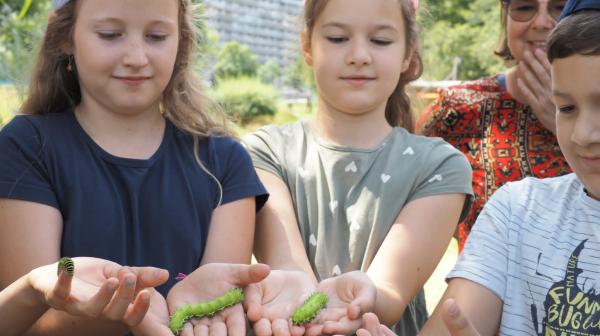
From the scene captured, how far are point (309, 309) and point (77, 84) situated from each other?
1311 mm

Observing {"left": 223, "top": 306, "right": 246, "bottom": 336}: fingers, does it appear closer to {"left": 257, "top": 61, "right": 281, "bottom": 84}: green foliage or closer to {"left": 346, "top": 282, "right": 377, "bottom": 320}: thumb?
{"left": 346, "top": 282, "right": 377, "bottom": 320}: thumb

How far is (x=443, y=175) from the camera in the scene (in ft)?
9.31

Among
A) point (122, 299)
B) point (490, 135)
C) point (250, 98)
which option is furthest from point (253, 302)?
point (250, 98)

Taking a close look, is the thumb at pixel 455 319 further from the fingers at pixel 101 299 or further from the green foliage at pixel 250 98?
the green foliage at pixel 250 98

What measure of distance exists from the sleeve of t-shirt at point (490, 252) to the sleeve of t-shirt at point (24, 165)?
53.6 inches

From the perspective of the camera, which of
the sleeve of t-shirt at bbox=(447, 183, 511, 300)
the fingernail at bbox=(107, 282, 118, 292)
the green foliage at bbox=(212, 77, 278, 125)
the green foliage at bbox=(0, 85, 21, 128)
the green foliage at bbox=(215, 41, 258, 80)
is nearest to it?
the fingernail at bbox=(107, 282, 118, 292)

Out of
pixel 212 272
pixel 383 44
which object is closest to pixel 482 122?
pixel 383 44

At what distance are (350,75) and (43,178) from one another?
46.3 inches

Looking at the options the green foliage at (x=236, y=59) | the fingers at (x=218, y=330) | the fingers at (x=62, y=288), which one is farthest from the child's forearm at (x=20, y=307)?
the green foliage at (x=236, y=59)

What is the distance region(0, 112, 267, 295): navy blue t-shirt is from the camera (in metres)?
2.57

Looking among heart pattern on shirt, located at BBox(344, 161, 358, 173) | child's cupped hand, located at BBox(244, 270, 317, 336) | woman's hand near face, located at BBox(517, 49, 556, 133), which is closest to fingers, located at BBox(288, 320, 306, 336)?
child's cupped hand, located at BBox(244, 270, 317, 336)

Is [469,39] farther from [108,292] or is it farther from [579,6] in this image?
[108,292]

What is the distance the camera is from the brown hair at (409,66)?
3016 millimetres

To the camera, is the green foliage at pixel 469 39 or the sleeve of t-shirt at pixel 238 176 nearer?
the sleeve of t-shirt at pixel 238 176
